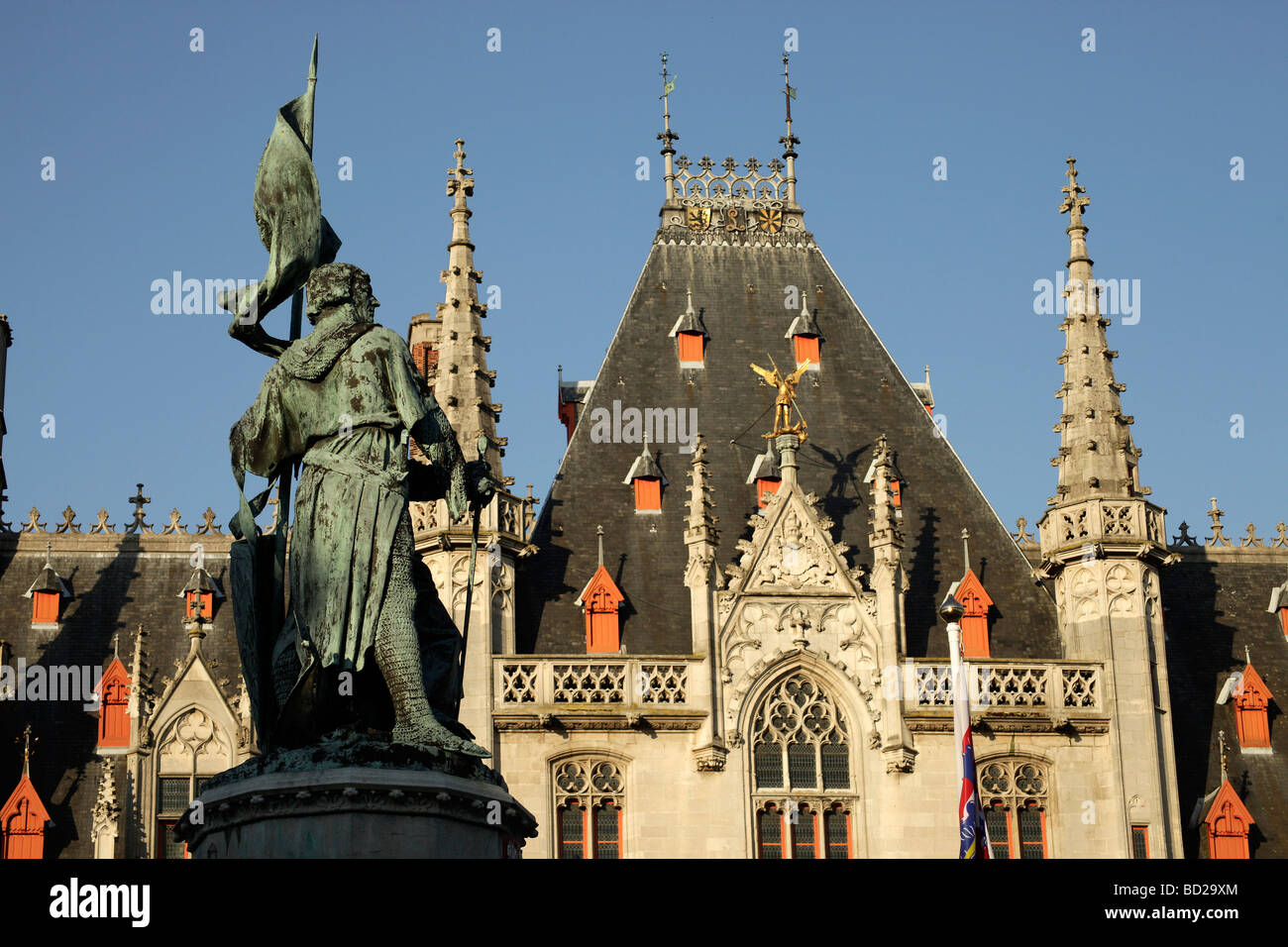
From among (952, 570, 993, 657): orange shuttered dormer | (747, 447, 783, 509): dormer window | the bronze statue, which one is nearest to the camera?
the bronze statue

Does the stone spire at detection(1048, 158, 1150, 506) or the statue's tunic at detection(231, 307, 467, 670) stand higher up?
the stone spire at detection(1048, 158, 1150, 506)

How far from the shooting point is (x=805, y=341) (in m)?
47.1

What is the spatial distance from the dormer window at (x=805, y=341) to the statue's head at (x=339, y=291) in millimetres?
30960

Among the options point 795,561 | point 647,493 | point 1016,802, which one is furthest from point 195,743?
point 1016,802

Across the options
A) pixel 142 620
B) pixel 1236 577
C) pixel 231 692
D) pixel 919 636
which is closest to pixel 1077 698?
pixel 919 636

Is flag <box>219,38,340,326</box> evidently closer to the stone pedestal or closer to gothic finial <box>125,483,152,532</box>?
the stone pedestal

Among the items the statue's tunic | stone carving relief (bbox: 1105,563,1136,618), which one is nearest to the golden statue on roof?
stone carving relief (bbox: 1105,563,1136,618)

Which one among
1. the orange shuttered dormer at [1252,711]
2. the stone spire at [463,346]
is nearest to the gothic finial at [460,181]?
the stone spire at [463,346]

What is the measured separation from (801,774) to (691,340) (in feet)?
35.8

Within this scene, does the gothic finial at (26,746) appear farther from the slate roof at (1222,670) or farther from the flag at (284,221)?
→ the flag at (284,221)

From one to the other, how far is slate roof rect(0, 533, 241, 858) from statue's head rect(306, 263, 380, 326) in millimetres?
24127

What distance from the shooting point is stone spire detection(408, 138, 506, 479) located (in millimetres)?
41156

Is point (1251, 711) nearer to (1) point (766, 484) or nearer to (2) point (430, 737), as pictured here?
(1) point (766, 484)

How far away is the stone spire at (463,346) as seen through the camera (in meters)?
41.2
